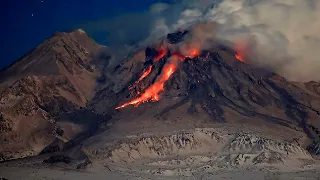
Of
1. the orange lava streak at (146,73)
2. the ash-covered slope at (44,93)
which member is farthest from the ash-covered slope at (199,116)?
the ash-covered slope at (44,93)

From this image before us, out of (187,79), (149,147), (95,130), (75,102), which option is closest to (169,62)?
(187,79)

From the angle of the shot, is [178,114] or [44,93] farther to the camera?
[44,93]

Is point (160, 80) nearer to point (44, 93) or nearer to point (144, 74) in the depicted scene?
point (144, 74)

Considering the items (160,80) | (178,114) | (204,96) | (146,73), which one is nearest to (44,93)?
(160,80)

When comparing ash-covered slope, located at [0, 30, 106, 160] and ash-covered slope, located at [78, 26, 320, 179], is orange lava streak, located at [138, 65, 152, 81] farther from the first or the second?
ash-covered slope, located at [0, 30, 106, 160]

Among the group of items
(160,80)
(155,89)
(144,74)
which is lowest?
(155,89)

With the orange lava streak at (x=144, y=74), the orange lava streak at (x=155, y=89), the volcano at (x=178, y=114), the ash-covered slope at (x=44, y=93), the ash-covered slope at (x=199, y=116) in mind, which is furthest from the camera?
the orange lava streak at (x=144, y=74)

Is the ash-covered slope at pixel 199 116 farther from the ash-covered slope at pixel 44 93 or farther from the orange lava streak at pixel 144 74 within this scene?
the ash-covered slope at pixel 44 93

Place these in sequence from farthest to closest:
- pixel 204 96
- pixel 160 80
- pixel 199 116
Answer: pixel 160 80, pixel 204 96, pixel 199 116
